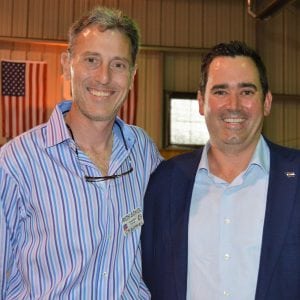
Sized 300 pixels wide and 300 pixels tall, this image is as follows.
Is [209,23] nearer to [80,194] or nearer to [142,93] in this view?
[142,93]

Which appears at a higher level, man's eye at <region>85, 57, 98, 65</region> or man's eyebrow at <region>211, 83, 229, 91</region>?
man's eye at <region>85, 57, 98, 65</region>

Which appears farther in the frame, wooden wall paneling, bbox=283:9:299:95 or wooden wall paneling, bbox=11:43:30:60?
wooden wall paneling, bbox=283:9:299:95

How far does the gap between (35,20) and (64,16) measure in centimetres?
63

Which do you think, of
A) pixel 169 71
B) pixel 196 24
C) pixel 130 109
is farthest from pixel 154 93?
pixel 196 24

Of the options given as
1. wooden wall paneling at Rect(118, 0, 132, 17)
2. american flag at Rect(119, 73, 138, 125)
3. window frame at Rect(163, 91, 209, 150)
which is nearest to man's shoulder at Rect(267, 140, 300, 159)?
american flag at Rect(119, 73, 138, 125)

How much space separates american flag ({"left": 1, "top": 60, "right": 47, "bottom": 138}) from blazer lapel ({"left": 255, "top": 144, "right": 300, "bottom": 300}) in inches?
321

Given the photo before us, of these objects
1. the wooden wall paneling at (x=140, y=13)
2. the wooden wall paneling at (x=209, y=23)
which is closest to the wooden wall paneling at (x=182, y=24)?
the wooden wall paneling at (x=209, y=23)

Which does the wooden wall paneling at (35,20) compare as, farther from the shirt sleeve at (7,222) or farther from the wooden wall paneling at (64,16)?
the shirt sleeve at (7,222)

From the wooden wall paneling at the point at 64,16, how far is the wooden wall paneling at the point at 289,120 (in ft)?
17.5

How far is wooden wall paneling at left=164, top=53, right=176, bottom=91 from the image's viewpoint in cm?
1113

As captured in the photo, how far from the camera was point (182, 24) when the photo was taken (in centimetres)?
1129

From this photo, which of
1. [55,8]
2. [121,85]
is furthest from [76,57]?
[55,8]

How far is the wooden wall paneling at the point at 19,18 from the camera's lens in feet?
34.6

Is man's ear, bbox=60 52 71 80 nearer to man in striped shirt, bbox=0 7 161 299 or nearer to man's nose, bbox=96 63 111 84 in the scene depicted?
man in striped shirt, bbox=0 7 161 299
